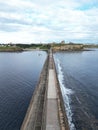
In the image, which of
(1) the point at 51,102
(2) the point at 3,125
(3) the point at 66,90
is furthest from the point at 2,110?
(3) the point at 66,90

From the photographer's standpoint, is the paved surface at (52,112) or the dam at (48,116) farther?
the dam at (48,116)

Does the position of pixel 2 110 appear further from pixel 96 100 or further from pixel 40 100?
pixel 96 100

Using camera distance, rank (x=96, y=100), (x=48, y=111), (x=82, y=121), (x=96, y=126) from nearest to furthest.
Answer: (x=48, y=111) → (x=96, y=126) → (x=82, y=121) → (x=96, y=100)

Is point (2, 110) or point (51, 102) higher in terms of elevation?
point (51, 102)

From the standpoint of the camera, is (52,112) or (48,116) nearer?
(48,116)

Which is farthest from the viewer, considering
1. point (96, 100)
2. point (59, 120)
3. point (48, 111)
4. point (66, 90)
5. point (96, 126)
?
point (66, 90)

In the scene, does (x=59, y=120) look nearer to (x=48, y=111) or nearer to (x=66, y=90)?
(x=48, y=111)

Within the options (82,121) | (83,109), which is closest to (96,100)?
(83,109)

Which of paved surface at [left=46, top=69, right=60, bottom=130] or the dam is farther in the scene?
the dam

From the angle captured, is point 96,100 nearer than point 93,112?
No
